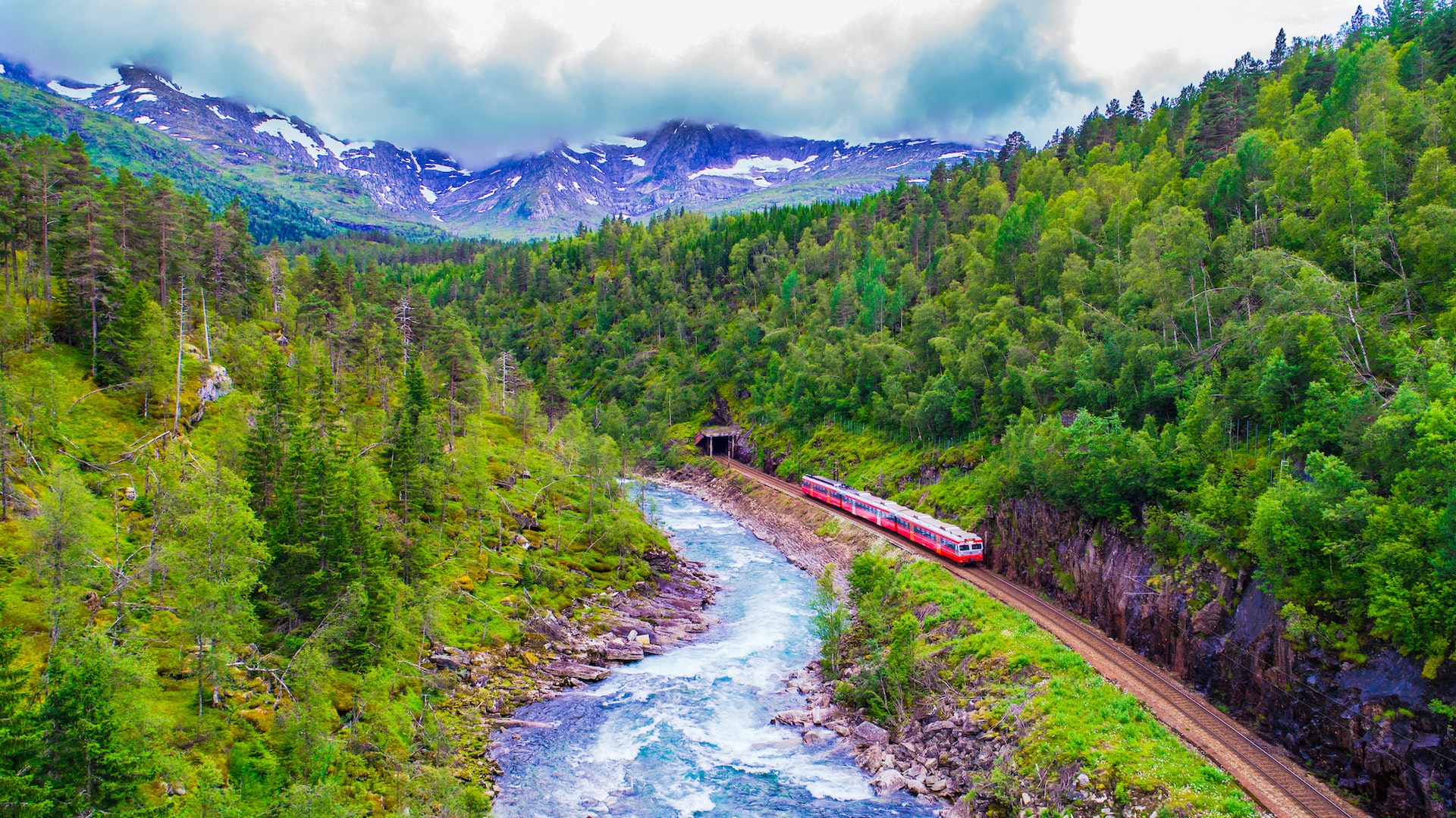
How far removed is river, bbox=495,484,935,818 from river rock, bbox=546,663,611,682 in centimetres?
73

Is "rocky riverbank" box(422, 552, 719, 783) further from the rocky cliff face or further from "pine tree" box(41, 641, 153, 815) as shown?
the rocky cliff face

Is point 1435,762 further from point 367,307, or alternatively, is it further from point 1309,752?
point 367,307

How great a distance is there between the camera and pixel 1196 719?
32844 millimetres

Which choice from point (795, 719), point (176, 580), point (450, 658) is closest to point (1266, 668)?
point (795, 719)

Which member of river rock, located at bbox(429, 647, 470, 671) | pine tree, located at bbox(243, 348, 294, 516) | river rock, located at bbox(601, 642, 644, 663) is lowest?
river rock, located at bbox(601, 642, 644, 663)

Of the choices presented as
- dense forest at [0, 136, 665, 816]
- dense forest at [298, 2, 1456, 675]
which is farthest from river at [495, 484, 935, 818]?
dense forest at [298, 2, 1456, 675]

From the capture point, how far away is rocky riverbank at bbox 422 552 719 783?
37.1 metres

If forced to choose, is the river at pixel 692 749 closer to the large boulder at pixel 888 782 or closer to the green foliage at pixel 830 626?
the large boulder at pixel 888 782

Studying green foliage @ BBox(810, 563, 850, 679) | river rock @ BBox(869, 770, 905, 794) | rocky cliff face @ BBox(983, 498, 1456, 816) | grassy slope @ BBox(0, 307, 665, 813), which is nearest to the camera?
grassy slope @ BBox(0, 307, 665, 813)

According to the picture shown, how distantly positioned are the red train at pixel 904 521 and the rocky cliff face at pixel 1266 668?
6.24 metres

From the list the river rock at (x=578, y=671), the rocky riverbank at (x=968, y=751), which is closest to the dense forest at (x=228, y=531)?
the river rock at (x=578, y=671)

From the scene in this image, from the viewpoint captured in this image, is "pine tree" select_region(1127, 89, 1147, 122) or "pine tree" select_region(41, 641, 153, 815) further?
"pine tree" select_region(1127, 89, 1147, 122)

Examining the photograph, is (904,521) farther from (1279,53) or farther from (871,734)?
(1279,53)

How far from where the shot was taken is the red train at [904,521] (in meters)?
56.5
